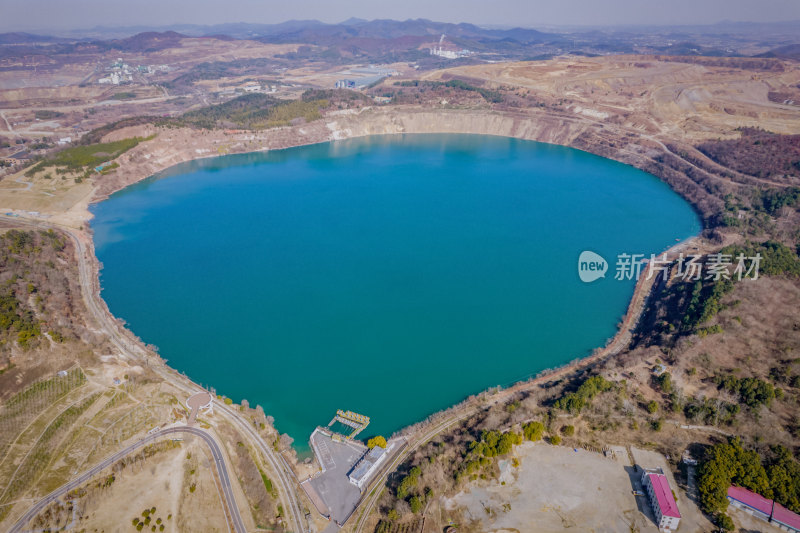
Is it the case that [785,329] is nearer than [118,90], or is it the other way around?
[785,329]

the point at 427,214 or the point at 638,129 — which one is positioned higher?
the point at 638,129

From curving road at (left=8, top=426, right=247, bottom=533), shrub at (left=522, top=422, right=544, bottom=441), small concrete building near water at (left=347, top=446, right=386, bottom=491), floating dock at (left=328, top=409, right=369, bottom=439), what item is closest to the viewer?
curving road at (left=8, top=426, right=247, bottom=533)

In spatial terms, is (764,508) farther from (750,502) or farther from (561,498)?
(561,498)

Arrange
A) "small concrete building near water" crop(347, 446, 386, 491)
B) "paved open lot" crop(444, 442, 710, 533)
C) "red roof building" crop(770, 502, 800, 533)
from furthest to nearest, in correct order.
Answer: "small concrete building near water" crop(347, 446, 386, 491) → "paved open lot" crop(444, 442, 710, 533) → "red roof building" crop(770, 502, 800, 533)

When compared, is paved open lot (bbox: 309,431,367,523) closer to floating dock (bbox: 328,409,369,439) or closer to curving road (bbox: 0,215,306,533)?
floating dock (bbox: 328,409,369,439)

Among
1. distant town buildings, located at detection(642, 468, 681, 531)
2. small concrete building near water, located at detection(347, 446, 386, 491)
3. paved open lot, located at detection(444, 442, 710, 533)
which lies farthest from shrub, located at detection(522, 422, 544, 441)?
small concrete building near water, located at detection(347, 446, 386, 491)

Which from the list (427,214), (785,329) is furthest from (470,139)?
(785,329)

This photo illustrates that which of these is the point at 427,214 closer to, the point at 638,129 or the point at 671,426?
the point at 671,426

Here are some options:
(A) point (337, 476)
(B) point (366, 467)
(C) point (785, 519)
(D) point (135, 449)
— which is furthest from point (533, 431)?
(D) point (135, 449)
